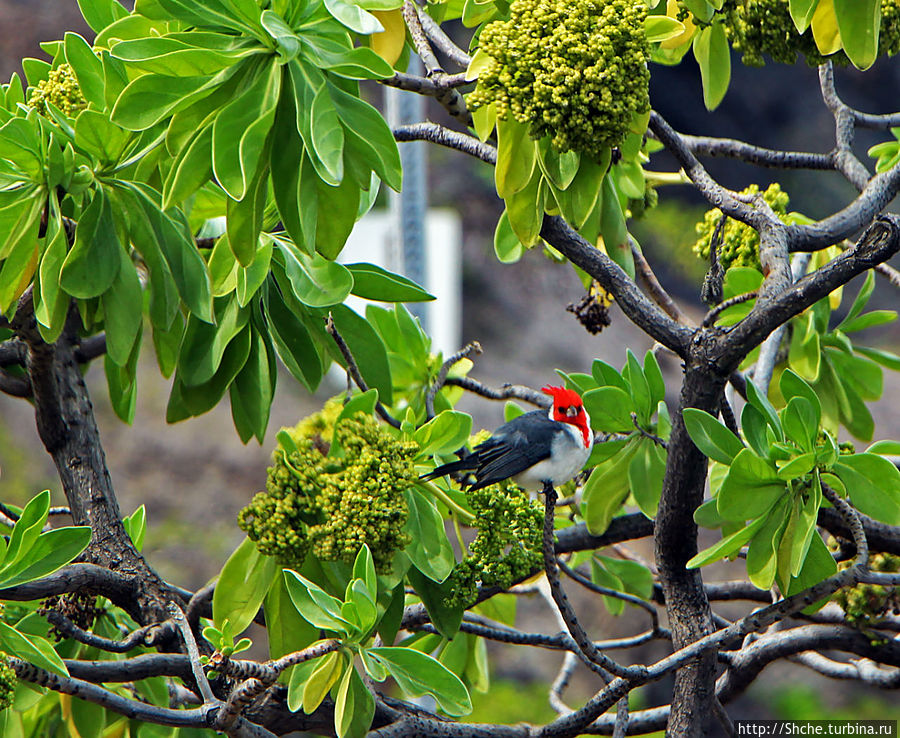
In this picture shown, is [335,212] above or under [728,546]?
above

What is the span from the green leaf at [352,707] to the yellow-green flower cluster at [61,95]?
61 centimetres

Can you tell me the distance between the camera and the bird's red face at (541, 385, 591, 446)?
3.18 ft

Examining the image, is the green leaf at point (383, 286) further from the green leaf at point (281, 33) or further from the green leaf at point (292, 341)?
the green leaf at point (281, 33)

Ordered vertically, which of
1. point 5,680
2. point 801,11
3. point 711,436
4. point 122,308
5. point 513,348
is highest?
point 513,348

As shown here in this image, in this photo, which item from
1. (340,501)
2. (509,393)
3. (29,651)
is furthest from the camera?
(509,393)

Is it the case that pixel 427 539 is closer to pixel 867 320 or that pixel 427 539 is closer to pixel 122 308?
pixel 122 308

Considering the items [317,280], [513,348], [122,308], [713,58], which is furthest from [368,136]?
[513,348]

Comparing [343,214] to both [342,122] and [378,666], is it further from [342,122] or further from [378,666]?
[378,666]

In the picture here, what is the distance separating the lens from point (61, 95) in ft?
2.95

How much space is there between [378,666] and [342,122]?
0.46m

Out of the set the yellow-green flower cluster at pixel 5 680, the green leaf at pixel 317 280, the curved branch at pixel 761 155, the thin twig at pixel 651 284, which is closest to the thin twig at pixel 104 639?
the yellow-green flower cluster at pixel 5 680

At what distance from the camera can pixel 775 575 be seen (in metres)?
0.85

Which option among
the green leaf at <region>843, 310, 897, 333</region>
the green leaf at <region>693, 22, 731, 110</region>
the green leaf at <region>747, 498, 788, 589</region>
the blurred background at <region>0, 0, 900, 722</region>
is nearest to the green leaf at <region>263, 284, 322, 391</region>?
the green leaf at <region>747, 498, 788, 589</region>

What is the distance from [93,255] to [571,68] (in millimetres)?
451
